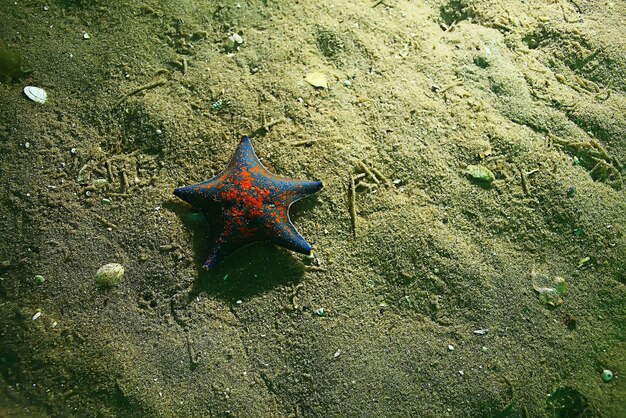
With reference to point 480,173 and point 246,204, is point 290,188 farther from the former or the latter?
point 480,173

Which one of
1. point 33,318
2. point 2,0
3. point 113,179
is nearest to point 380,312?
point 113,179

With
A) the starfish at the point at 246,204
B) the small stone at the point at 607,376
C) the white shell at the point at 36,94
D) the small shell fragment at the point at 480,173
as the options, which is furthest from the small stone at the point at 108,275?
the small stone at the point at 607,376

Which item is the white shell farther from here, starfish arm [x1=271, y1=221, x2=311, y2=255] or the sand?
starfish arm [x1=271, y1=221, x2=311, y2=255]

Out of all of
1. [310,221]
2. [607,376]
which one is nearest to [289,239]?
[310,221]

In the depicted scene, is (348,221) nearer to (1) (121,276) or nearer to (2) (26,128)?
(1) (121,276)

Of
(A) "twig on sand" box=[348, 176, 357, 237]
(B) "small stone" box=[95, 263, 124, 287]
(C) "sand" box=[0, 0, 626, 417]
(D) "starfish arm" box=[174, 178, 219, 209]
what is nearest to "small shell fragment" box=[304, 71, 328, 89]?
(C) "sand" box=[0, 0, 626, 417]

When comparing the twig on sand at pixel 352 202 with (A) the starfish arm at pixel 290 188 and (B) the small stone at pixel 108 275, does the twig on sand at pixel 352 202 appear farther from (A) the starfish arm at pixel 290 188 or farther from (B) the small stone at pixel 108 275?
(B) the small stone at pixel 108 275
